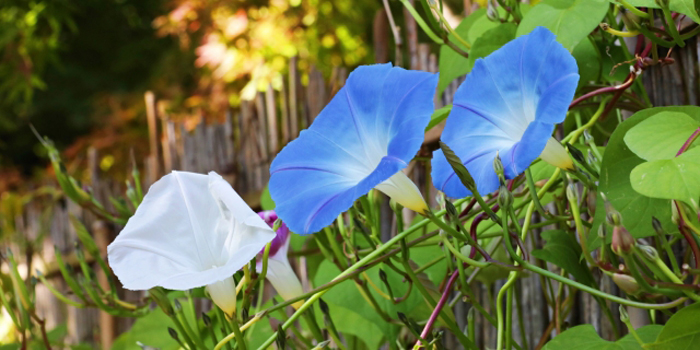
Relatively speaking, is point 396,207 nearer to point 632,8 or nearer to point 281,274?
point 281,274

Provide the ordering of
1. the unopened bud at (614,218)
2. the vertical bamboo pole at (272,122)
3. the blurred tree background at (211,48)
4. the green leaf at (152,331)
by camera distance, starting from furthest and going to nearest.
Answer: the blurred tree background at (211,48)
the vertical bamboo pole at (272,122)
the green leaf at (152,331)
the unopened bud at (614,218)

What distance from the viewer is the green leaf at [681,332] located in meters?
0.51

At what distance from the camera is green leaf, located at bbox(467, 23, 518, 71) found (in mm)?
779

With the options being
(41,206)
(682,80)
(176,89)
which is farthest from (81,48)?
(682,80)

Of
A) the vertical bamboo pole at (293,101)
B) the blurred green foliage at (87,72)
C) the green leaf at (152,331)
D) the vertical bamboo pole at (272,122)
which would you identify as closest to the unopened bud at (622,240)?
the green leaf at (152,331)

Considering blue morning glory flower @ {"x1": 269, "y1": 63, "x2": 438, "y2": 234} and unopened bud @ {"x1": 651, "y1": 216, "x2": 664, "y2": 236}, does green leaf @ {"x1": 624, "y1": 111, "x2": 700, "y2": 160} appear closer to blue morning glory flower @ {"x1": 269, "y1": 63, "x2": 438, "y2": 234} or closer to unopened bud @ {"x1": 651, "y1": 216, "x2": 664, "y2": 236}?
unopened bud @ {"x1": 651, "y1": 216, "x2": 664, "y2": 236}

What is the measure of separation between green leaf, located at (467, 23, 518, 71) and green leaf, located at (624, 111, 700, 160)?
0.27m

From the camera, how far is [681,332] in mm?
520

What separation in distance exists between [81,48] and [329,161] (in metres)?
7.76

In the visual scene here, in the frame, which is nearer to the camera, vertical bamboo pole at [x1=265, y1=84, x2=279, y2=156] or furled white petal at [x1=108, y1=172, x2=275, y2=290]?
furled white petal at [x1=108, y1=172, x2=275, y2=290]

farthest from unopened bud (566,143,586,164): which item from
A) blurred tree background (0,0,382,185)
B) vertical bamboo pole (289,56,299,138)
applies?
blurred tree background (0,0,382,185)

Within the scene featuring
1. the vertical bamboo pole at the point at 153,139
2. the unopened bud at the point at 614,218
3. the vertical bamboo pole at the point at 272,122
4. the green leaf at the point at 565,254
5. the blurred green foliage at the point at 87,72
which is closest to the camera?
the unopened bud at the point at 614,218

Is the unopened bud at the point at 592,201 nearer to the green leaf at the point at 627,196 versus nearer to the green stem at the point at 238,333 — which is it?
the green leaf at the point at 627,196

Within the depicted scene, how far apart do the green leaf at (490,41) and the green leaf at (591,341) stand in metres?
0.34
